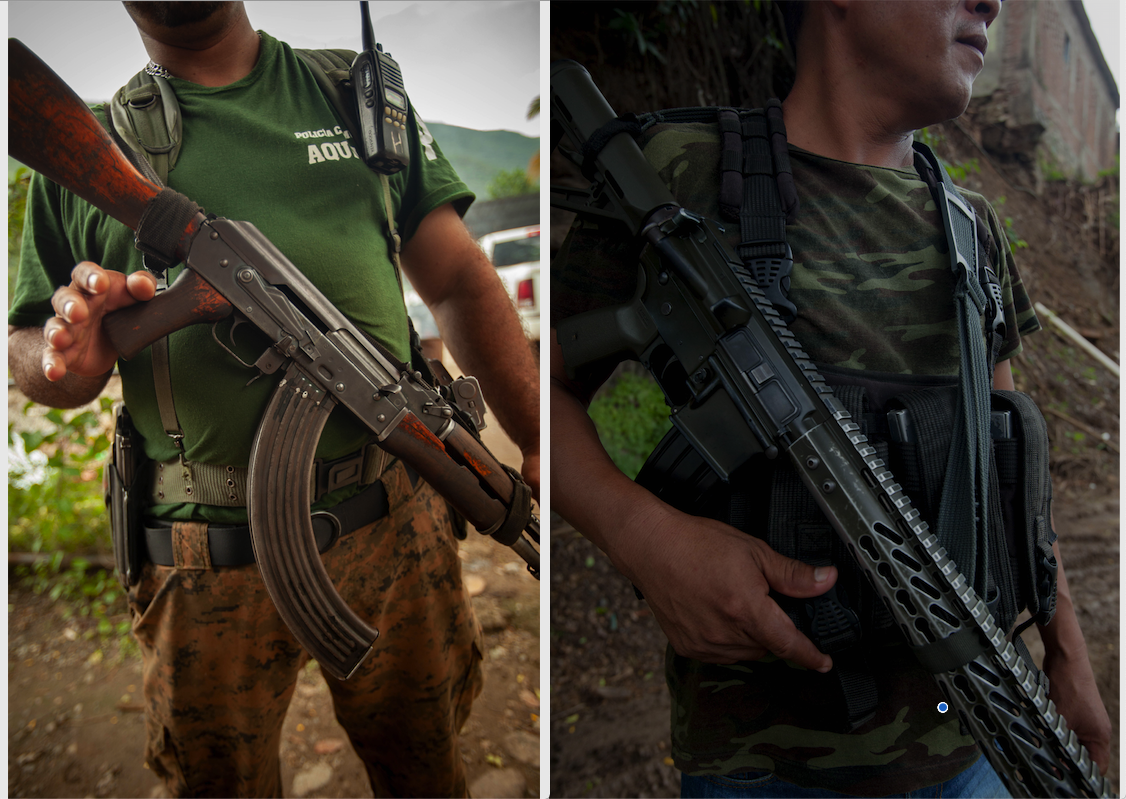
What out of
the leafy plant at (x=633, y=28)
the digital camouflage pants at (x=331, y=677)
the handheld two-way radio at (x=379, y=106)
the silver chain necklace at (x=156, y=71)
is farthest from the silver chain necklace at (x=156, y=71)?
the leafy plant at (x=633, y=28)

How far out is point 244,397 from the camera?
0.78 metres

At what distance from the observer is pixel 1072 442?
1627 millimetres

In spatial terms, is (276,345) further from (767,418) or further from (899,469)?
(899,469)

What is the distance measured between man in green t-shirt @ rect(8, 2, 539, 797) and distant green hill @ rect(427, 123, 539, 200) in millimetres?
25

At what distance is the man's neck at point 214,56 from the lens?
773 millimetres

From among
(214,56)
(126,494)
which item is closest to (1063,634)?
(126,494)

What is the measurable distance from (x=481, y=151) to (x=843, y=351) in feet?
2.09

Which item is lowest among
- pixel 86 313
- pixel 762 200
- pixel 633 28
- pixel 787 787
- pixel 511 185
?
pixel 787 787

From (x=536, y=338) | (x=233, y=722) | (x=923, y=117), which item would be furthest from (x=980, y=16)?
(x=233, y=722)

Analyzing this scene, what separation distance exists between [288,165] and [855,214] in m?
0.82

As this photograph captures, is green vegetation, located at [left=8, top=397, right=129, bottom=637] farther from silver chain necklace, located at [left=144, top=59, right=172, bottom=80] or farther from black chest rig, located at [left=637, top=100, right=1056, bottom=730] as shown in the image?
black chest rig, located at [left=637, top=100, right=1056, bottom=730]

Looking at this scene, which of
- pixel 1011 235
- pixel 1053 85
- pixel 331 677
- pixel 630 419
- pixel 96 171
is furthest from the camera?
pixel 1011 235

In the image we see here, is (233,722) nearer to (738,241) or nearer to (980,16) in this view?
(738,241)

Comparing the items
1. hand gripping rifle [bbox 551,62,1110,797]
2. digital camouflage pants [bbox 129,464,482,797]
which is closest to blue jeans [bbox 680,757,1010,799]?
hand gripping rifle [bbox 551,62,1110,797]
